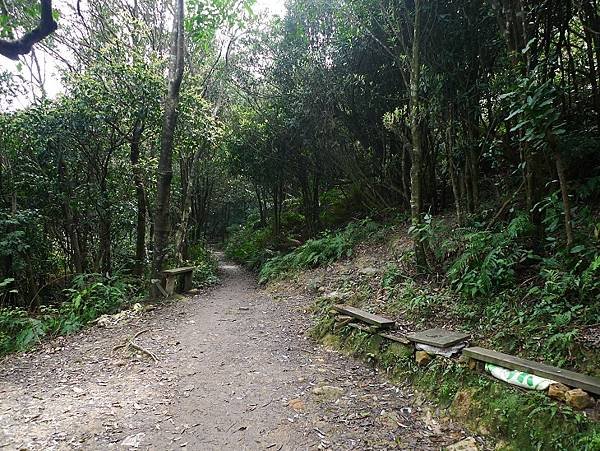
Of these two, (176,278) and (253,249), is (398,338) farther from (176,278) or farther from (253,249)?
(253,249)

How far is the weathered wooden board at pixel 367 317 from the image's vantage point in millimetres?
5000

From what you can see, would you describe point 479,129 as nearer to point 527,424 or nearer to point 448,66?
point 448,66

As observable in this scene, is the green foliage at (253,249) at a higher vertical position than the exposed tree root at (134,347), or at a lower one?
higher

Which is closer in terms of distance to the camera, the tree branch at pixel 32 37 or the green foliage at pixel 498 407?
the green foliage at pixel 498 407

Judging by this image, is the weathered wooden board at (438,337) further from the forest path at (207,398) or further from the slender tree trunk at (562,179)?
the slender tree trunk at (562,179)

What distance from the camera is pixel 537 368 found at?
3133 mm

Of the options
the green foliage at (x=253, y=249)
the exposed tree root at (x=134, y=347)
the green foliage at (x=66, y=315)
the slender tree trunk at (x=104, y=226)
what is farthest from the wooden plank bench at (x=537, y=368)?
the green foliage at (x=253, y=249)

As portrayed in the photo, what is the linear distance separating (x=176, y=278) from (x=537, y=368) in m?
8.71

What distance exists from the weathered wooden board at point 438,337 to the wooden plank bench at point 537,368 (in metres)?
0.27

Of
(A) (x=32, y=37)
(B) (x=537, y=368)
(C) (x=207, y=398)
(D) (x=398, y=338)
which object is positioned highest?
(A) (x=32, y=37)

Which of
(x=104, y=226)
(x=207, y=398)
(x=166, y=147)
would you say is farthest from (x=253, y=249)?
(x=207, y=398)

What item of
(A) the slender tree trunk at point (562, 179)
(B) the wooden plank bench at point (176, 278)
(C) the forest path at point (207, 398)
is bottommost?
(C) the forest path at point (207, 398)

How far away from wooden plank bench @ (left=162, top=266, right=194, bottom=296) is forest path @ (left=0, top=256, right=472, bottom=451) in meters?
2.57

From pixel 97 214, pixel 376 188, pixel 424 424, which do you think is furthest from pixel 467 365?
pixel 97 214
